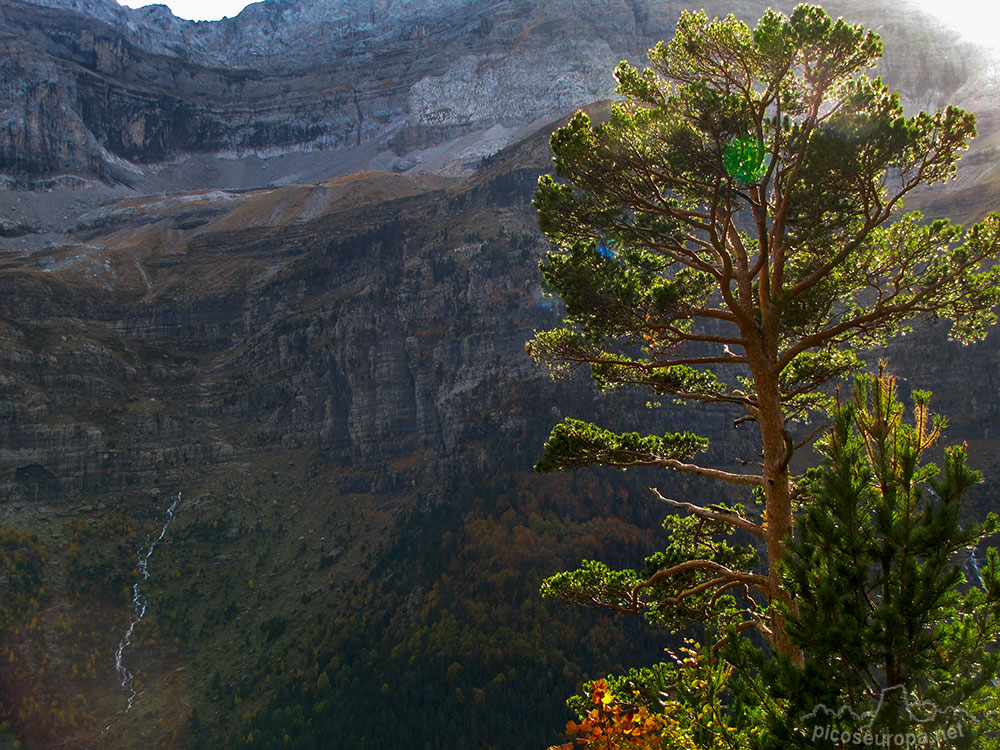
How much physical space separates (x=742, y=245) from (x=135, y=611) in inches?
3038

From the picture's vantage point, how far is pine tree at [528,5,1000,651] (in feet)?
32.3

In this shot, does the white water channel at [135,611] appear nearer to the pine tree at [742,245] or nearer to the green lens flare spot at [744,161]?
the pine tree at [742,245]

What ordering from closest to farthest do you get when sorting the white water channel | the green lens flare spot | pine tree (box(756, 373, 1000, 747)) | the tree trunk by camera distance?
pine tree (box(756, 373, 1000, 747)) < the tree trunk < the green lens flare spot < the white water channel

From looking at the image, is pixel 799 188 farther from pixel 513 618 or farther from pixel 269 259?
pixel 269 259

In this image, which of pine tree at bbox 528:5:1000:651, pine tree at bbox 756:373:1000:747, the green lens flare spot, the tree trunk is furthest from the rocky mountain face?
pine tree at bbox 756:373:1000:747

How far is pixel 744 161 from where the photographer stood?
10.6 metres

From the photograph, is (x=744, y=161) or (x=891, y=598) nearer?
(x=891, y=598)

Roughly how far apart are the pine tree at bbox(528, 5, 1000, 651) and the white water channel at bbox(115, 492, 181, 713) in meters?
66.8

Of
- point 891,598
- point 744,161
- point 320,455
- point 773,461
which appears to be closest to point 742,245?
point 744,161

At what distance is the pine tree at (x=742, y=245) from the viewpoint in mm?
9836

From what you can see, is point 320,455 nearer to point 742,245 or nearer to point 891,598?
point 742,245

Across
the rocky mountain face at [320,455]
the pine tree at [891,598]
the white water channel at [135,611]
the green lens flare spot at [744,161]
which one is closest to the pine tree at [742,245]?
the green lens flare spot at [744,161]

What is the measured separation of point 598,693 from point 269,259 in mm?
134777

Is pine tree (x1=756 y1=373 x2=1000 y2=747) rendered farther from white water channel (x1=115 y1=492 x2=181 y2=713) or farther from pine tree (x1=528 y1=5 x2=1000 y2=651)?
white water channel (x1=115 y1=492 x2=181 y2=713)
